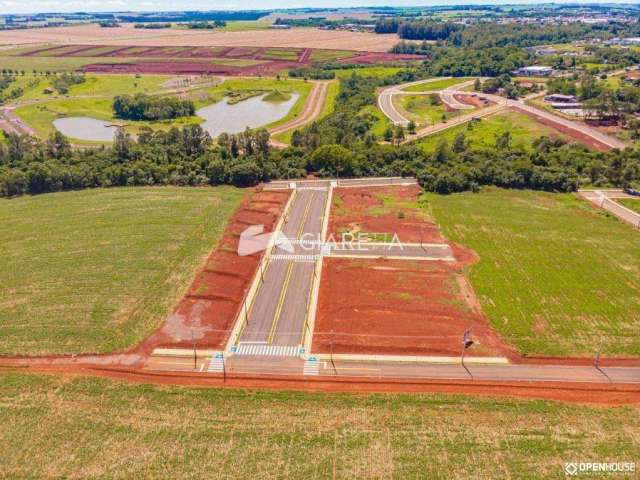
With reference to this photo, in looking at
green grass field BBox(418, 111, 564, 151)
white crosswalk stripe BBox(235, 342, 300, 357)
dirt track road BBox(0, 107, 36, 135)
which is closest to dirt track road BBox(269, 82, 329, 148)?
green grass field BBox(418, 111, 564, 151)

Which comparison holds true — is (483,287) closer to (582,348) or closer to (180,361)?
(582,348)

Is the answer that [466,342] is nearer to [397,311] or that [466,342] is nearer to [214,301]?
[397,311]

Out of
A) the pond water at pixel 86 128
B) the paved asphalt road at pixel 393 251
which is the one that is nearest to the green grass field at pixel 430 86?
the pond water at pixel 86 128

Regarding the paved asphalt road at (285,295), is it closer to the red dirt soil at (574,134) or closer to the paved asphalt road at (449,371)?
the paved asphalt road at (449,371)

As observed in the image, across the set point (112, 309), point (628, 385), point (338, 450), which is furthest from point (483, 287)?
point (112, 309)

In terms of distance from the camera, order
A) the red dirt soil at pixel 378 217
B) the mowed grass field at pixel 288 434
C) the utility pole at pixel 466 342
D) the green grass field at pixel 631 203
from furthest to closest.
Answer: the green grass field at pixel 631 203, the red dirt soil at pixel 378 217, the utility pole at pixel 466 342, the mowed grass field at pixel 288 434

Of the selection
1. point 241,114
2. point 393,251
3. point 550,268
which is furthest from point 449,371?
point 241,114
